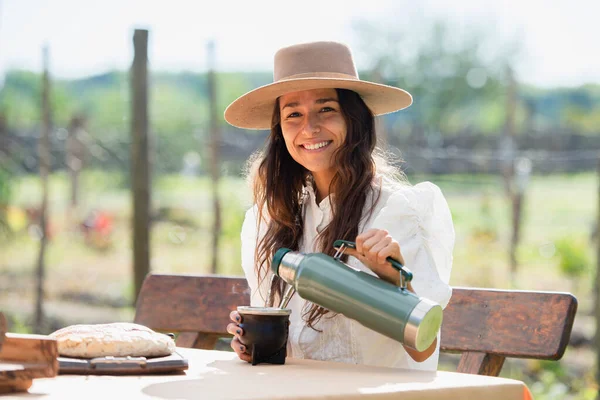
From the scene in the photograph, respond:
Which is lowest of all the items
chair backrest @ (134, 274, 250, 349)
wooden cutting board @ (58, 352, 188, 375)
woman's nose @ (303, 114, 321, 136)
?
chair backrest @ (134, 274, 250, 349)

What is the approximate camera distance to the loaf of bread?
6.48 feet

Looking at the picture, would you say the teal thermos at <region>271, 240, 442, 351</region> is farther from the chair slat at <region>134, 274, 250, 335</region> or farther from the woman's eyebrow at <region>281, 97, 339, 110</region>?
the chair slat at <region>134, 274, 250, 335</region>

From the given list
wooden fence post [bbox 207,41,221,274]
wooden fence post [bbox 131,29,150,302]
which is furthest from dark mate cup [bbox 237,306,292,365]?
wooden fence post [bbox 207,41,221,274]

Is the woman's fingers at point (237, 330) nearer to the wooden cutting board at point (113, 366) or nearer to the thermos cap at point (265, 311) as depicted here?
the thermos cap at point (265, 311)

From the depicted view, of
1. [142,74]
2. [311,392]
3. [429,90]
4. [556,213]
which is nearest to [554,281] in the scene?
[142,74]

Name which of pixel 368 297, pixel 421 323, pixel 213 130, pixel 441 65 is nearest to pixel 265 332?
pixel 368 297

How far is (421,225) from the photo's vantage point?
8.25 feet

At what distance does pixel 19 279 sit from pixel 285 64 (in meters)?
7.40

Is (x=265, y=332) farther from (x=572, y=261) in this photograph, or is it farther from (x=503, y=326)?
(x=572, y=261)

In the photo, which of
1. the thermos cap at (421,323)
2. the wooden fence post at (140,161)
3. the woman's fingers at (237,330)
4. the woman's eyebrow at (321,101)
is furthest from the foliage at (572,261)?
the thermos cap at (421,323)

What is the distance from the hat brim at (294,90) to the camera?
2.67 m

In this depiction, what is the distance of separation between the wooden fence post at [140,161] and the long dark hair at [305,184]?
6.97 ft

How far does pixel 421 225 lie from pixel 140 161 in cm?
281

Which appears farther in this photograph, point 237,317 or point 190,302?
point 190,302
